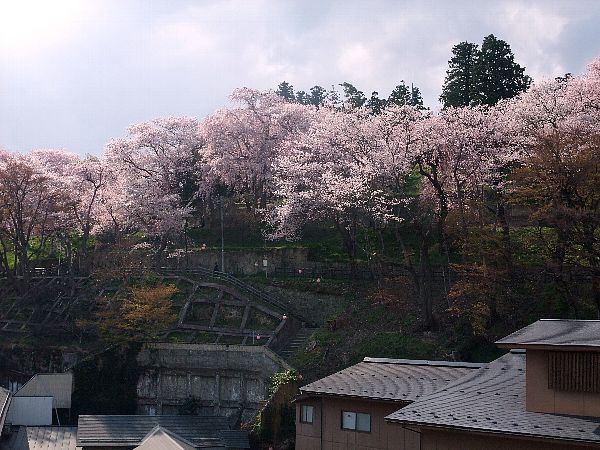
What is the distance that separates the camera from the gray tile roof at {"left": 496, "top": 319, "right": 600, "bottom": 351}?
14594 millimetres

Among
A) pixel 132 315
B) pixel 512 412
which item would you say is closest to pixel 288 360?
pixel 132 315

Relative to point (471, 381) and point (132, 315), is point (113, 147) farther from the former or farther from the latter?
point (471, 381)

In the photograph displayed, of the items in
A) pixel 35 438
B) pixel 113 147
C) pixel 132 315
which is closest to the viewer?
pixel 35 438

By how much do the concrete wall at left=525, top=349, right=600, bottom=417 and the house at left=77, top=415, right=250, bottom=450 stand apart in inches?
601

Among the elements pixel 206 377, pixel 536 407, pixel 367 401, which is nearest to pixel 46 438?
pixel 206 377

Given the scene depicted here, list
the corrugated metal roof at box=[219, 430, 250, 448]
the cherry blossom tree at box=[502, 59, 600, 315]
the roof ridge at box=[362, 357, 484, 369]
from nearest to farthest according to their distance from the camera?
1. the roof ridge at box=[362, 357, 484, 369]
2. the cherry blossom tree at box=[502, 59, 600, 315]
3. the corrugated metal roof at box=[219, 430, 250, 448]

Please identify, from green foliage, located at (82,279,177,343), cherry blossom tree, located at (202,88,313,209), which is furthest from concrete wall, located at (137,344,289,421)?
cherry blossom tree, located at (202,88,313,209)

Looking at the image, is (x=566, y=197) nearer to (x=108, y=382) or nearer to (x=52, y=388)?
(x=108, y=382)

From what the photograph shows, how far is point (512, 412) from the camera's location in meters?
15.0

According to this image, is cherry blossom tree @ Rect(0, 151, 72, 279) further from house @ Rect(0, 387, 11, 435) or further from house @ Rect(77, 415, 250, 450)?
house @ Rect(77, 415, 250, 450)

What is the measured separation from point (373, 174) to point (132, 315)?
13.6 m

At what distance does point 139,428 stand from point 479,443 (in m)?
18.1

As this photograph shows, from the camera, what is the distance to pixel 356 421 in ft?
70.7

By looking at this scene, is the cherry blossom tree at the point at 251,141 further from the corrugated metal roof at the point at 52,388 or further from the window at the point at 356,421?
the window at the point at 356,421
